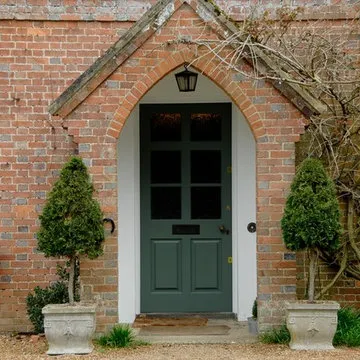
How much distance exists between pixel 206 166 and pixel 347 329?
2.86m

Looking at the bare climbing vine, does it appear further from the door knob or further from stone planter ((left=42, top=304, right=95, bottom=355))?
stone planter ((left=42, top=304, right=95, bottom=355))

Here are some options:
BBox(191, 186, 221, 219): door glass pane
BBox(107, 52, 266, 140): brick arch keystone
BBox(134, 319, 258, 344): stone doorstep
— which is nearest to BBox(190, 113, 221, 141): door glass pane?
BBox(191, 186, 221, 219): door glass pane

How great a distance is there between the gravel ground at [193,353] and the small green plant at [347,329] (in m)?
0.15

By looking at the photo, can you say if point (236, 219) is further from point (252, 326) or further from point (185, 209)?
point (252, 326)

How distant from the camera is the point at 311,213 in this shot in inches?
279

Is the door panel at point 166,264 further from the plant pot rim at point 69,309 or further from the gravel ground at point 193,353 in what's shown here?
the plant pot rim at point 69,309

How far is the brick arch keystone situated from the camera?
7.65m

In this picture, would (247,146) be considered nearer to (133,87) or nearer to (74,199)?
(133,87)

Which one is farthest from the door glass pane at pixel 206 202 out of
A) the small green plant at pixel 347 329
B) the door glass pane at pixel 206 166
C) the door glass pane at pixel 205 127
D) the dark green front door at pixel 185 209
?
the small green plant at pixel 347 329

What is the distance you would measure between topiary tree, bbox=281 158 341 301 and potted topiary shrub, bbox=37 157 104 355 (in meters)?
1.97

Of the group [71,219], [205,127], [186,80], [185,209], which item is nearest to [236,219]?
[185,209]

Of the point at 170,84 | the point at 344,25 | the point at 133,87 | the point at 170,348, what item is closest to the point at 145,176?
the point at 170,84

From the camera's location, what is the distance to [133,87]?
25.1 ft

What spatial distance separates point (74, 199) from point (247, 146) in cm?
273
